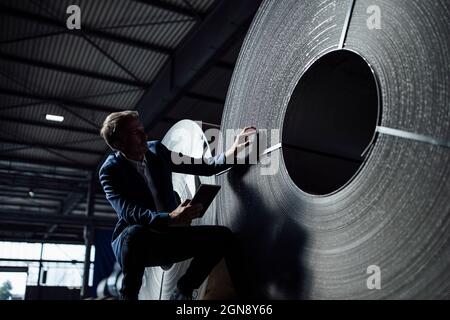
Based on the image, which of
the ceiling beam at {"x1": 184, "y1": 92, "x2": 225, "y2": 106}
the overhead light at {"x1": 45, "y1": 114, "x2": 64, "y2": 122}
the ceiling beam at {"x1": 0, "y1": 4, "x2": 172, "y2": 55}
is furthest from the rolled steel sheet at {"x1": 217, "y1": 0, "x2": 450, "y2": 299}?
the overhead light at {"x1": 45, "y1": 114, "x2": 64, "y2": 122}

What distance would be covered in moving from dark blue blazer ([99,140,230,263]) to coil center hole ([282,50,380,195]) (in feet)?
1.18

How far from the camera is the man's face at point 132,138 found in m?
2.07

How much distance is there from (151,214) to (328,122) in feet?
2.59

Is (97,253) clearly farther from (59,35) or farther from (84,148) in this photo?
(59,35)

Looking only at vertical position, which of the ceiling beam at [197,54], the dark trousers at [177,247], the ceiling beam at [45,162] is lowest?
the dark trousers at [177,247]

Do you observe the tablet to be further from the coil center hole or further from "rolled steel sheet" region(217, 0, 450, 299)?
the coil center hole

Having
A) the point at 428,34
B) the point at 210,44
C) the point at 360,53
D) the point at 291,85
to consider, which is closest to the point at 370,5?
the point at 360,53

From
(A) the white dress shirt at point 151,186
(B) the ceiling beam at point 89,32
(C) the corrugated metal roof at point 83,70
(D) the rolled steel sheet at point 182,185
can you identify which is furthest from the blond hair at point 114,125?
(B) the ceiling beam at point 89,32

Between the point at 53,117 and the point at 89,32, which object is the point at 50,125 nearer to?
the point at 53,117

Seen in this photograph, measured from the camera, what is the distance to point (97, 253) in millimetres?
12648

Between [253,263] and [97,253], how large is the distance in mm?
11738

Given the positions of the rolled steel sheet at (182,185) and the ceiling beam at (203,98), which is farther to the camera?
the ceiling beam at (203,98)

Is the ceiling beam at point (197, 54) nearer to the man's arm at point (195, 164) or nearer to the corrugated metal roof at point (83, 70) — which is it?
the corrugated metal roof at point (83, 70)

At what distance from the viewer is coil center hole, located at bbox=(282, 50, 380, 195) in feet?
5.54
